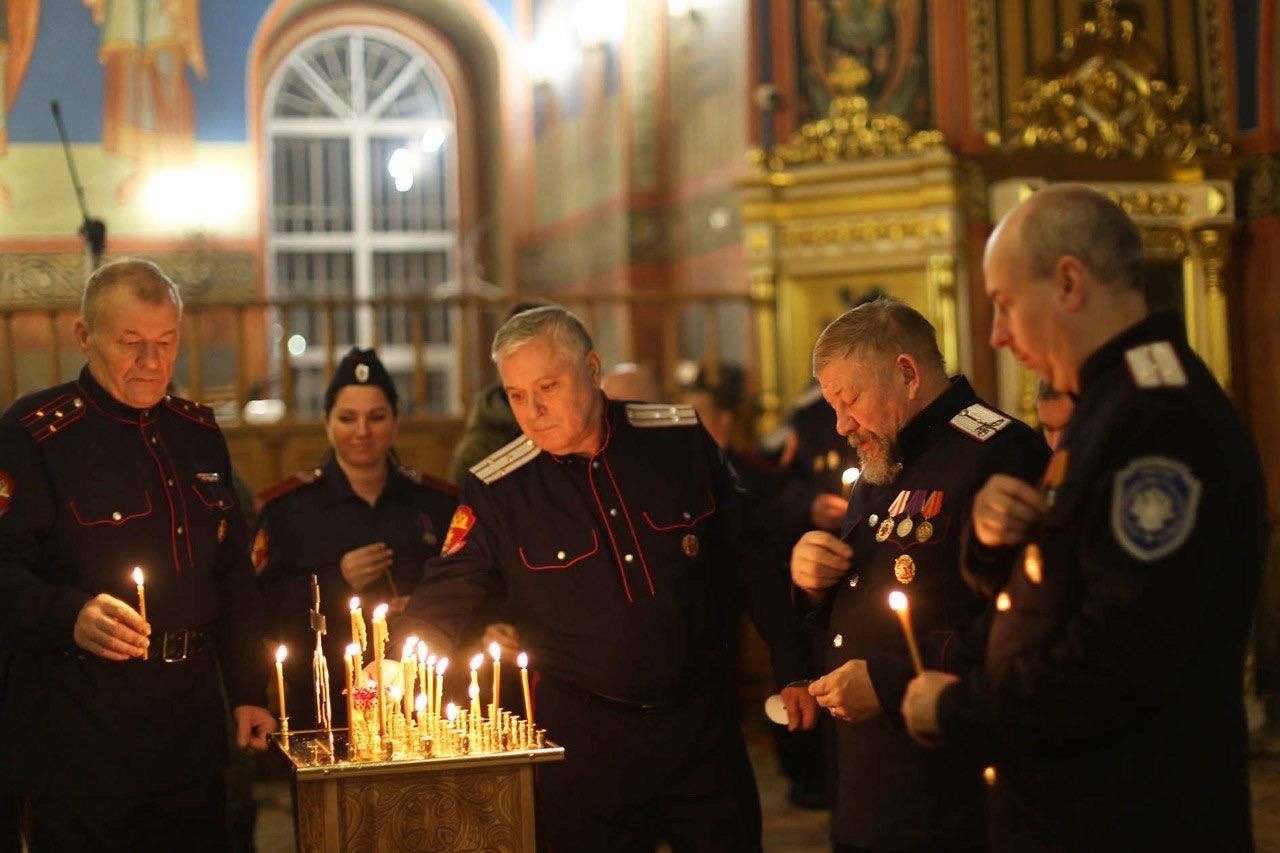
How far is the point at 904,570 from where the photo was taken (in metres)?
3.38

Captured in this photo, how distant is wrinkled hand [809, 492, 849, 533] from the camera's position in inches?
265

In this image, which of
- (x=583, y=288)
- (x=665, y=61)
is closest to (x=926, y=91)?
(x=665, y=61)

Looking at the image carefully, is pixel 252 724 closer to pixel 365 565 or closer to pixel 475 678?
pixel 365 565

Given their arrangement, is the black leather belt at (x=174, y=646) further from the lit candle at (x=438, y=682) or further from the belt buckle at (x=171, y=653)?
the lit candle at (x=438, y=682)

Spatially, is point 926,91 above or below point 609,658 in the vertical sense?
above

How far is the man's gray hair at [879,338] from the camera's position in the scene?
3521 mm

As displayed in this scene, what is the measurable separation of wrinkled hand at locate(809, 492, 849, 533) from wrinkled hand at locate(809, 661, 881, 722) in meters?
3.58

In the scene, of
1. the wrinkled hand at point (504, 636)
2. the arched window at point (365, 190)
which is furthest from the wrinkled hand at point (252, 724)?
the arched window at point (365, 190)

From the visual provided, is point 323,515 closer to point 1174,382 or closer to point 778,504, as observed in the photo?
point 778,504

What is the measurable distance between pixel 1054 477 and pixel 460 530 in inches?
74.4

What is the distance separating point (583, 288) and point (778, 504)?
23.6ft

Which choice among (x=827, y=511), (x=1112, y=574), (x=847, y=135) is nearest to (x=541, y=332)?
(x=1112, y=574)

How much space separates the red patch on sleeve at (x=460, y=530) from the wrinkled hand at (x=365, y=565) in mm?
858

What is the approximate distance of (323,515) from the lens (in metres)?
5.20
